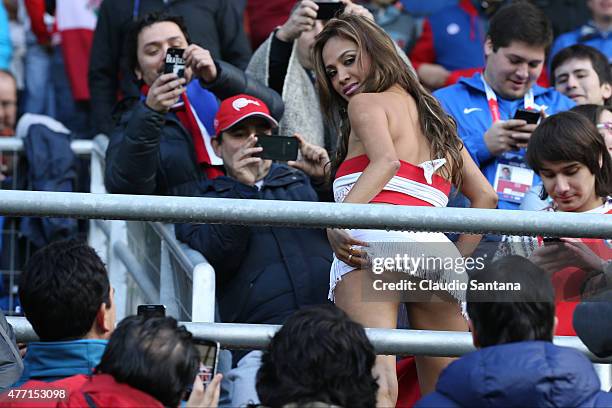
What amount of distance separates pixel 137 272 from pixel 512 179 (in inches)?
71.5

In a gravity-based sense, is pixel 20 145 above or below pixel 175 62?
below

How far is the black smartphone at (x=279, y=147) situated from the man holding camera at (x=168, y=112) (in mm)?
483

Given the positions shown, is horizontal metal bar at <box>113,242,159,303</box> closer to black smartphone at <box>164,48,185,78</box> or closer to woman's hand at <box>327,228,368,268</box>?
black smartphone at <box>164,48,185,78</box>

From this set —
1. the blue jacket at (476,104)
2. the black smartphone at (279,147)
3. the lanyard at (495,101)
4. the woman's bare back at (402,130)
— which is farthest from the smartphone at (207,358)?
the lanyard at (495,101)

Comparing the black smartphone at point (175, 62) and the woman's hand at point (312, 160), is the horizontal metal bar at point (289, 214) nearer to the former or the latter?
the woman's hand at point (312, 160)

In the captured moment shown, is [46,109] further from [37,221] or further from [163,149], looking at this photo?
[163,149]

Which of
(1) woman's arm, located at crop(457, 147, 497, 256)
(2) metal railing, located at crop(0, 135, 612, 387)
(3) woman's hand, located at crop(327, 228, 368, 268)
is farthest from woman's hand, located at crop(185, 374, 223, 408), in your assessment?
(1) woman's arm, located at crop(457, 147, 497, 256)

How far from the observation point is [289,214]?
3443 millimetres

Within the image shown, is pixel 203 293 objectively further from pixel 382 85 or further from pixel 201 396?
pixel 201 396

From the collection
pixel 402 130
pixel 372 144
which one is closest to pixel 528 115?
pixel 402 130

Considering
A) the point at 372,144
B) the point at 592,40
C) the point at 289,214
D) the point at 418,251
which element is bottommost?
the point at 418,251

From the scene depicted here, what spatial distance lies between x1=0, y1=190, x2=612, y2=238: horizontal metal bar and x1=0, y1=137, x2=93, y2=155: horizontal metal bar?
3.62 m

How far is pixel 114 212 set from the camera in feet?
11.2

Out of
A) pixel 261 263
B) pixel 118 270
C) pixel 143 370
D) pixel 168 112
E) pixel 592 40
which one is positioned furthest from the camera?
pixel 592 40
